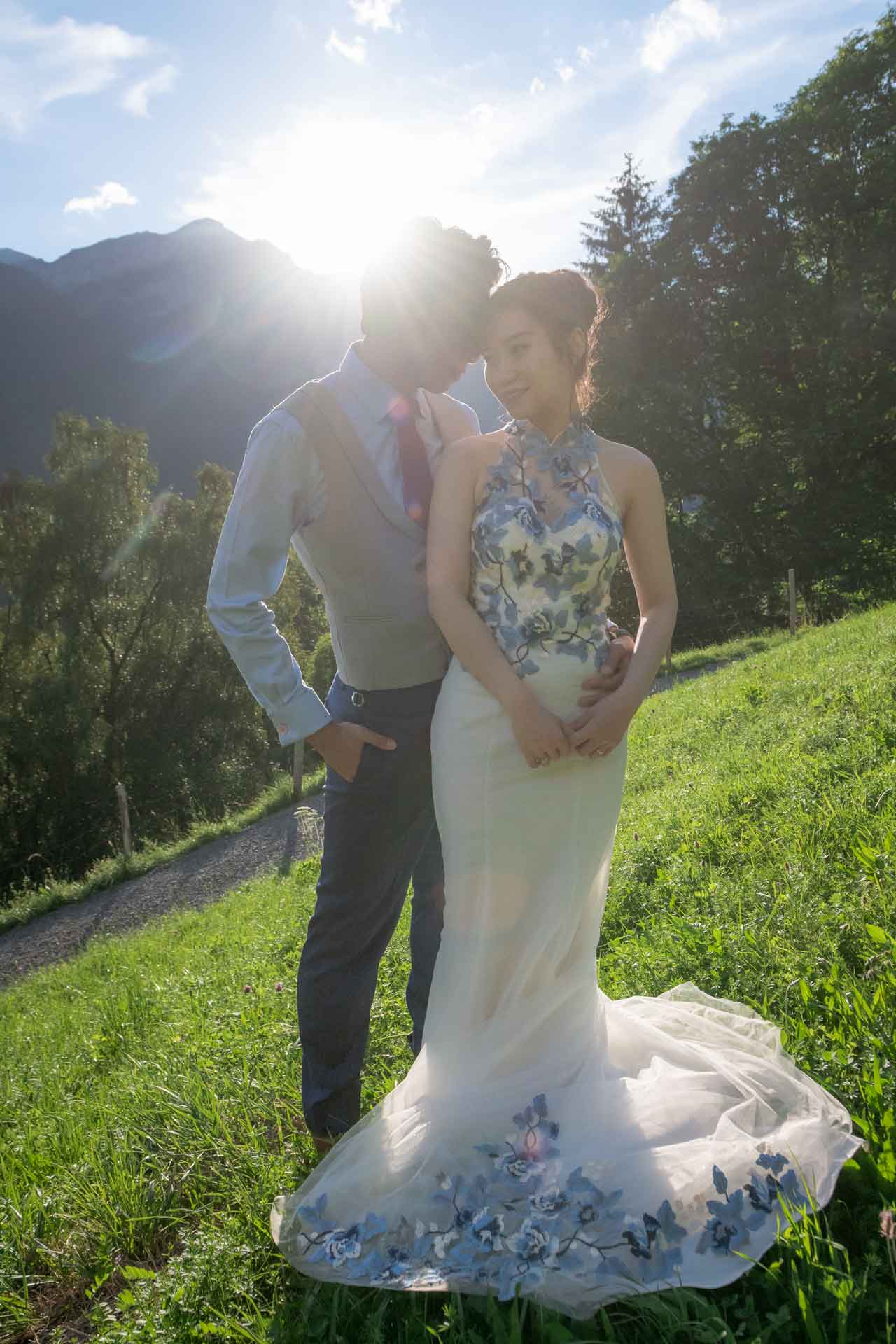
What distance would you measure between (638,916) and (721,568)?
828 inches

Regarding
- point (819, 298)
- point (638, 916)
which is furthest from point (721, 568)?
point (638, 916)

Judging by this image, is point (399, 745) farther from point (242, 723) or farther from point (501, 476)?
point (242, 723)

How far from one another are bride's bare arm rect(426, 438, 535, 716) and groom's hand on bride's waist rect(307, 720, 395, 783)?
0.29m

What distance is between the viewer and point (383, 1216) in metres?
1.87

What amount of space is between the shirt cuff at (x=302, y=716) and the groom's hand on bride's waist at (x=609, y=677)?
0.65 meters

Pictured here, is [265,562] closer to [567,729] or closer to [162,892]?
[567,729]

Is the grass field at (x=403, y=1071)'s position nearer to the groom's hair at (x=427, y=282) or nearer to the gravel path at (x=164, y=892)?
the groom's hair at (x=427, y=282)

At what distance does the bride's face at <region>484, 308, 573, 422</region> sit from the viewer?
7.12 ft

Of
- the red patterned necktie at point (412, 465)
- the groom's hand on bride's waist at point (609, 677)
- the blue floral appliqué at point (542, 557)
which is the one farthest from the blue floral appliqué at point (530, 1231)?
the red patterned necktie at point (412, 465)

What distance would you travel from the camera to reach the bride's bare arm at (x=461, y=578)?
2.11m

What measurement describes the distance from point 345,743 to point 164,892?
10931mm

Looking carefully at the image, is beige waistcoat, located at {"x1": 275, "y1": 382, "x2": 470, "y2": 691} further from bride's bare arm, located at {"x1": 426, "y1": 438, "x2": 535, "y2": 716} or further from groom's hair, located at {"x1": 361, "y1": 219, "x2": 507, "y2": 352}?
groom's hair, located at {"x1": 361, "y1": 219, "x2": 507, "y2": 352}

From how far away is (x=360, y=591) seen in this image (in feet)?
7.39

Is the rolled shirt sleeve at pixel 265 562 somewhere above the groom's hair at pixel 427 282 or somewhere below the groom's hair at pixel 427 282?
below
